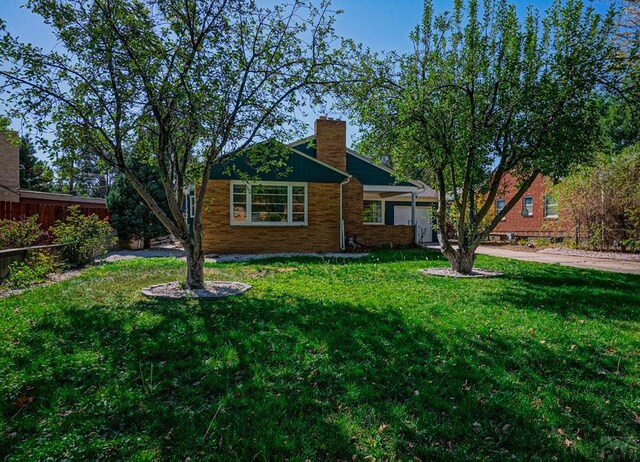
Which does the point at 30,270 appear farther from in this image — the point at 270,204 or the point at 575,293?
the point at 575,293

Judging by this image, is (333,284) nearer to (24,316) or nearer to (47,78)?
(24,316)

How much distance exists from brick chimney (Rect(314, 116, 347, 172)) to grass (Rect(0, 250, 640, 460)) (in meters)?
11.4

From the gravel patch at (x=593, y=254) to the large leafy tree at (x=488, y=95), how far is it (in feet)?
24.7

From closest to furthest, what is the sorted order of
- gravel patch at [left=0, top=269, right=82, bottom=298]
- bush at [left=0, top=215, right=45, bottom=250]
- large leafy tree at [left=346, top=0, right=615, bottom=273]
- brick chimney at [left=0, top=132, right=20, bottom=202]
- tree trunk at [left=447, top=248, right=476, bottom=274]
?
gravel patch at [left=0, top=269, right=82, bottom=298]
large leafy tree at [left=346, top=0, right=615, bottom=273]
bush at [left=0, top=215, right=45, bottom=250]
tree trunk at [left=447, top=248, right=476, bottom=274]
brick chimney at [left=0, top=132, right=20, bottom=202]

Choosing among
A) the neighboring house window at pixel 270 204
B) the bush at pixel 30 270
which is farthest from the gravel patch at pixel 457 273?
the bush at pixel 30 270

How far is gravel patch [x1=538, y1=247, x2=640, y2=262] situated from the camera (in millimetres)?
12896

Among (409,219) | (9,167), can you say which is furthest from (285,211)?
(9,167)

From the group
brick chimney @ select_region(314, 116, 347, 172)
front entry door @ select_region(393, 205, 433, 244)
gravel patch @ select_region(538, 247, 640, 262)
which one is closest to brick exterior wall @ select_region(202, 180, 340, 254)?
brick chimney @ select_region(314, 116, 347, 172)

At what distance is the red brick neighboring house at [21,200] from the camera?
987 cm

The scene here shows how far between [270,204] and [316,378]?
36.5 ft

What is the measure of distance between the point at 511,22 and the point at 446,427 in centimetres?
848

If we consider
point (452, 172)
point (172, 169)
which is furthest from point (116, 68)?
point (452, 172)

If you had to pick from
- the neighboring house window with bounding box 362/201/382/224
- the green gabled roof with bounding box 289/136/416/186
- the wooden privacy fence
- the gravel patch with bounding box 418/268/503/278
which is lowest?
the gravel patch with bounding box 418/268/503/278

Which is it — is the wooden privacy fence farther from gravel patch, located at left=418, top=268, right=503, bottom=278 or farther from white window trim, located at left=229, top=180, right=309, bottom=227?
gravel patch, located at left=418, top=268, right=503, bottom=278
